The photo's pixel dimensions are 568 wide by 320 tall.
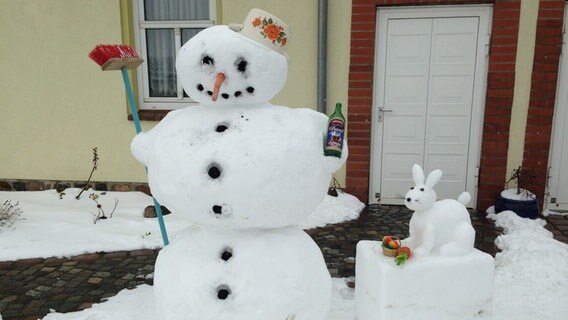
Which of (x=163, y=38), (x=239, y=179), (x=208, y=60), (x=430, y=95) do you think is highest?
(x=163, y=38)

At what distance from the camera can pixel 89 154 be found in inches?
234

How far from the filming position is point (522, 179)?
517cm

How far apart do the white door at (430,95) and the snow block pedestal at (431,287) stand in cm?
297

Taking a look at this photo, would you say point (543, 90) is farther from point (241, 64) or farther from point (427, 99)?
point (241, 64)

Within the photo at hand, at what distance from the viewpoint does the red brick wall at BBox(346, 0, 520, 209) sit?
4941mm

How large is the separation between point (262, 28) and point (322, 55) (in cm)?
322

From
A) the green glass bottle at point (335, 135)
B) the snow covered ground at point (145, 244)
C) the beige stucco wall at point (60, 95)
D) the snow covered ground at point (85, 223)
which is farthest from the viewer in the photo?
the beige stucco wall at point (60, 95)

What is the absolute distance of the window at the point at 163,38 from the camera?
18.6 feet

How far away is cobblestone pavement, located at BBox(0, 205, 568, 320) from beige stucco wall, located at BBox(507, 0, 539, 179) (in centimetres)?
83

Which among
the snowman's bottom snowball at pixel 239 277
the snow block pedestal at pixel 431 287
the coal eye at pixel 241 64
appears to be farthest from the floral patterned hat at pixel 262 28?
the snow block pedestal at pixel 431 287

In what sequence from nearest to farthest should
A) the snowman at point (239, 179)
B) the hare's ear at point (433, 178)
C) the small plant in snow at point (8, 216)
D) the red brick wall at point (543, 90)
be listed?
the snowman at point (239, 179) < the hare's ear at point (433, 178) < the small plant in snow at point (8, 216) < the red brick wall at point (543, 90)

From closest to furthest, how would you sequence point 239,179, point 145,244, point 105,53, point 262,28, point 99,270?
point 239,179
point 262,28
point 105,53
point 99,270
point 145,244

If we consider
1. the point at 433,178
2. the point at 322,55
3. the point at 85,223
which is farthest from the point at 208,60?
the point at 85,223

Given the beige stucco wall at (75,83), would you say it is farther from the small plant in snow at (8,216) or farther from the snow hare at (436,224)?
the snow hare at (436,224)
